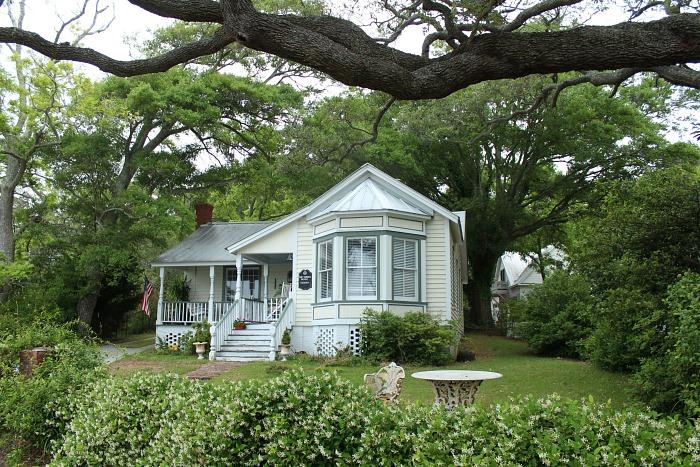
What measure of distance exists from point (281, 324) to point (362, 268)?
2944 millimetres

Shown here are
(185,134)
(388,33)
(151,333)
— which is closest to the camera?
(388,33)

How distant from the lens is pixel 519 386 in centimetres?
1231

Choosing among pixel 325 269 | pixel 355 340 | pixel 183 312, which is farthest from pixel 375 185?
pixel 183 312

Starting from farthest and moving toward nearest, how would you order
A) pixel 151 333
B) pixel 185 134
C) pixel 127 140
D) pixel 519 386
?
pixel 151 333 < pixel 185 134 < pixel 127 140 < pixel 519 386

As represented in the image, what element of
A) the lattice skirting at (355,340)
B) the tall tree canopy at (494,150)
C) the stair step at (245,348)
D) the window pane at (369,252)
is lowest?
the stair step at (245,348)

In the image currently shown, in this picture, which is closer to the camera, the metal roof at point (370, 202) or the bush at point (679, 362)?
the bush at point (679, 362)

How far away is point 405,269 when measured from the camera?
18.0 m

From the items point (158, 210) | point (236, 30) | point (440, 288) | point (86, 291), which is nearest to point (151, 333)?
point (86, 291)

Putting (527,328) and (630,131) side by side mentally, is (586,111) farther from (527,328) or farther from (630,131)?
(527,328)

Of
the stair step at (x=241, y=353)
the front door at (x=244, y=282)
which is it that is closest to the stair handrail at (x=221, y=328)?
the stair step at (x=241, y=353)

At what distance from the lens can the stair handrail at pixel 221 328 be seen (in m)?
18.1

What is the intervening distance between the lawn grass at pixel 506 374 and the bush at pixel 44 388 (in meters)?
3.03

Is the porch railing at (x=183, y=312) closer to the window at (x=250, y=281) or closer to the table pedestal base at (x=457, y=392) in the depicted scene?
the window at (x=250, y=281)

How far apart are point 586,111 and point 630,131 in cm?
194
